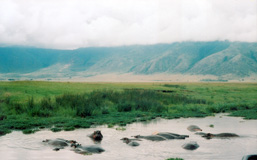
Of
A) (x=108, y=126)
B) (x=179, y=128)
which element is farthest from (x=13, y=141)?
(x=179, y=128)

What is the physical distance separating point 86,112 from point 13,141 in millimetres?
10528

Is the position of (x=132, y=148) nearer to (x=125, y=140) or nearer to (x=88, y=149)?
(x=125, y=140)

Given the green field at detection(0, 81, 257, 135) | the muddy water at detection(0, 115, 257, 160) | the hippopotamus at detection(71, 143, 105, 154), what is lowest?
the muddy water at detection(0, 115, 257, 160)

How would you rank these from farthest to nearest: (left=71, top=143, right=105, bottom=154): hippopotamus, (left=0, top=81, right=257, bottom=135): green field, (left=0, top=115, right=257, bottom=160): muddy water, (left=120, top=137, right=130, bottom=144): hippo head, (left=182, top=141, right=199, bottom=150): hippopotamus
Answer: (left=0, top=81, right=257, bottom=135): green field → (left=120, top=137, right=130, bottom=144): hippo head → (left=182, top=141, right=199, bottom=150): hippopotamus → (left=71, top=143, right=105, bottom=154): hippopotamus → (left=0, top=115, right=257, bottom=160): muddy water

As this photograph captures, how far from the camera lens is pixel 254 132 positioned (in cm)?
2142

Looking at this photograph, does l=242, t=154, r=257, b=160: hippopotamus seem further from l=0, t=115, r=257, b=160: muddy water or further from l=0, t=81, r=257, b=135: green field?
l=0, t=81, r=257, b=135: green field

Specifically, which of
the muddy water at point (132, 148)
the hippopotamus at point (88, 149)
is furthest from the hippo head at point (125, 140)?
the hippopotamus at point (88, 149)

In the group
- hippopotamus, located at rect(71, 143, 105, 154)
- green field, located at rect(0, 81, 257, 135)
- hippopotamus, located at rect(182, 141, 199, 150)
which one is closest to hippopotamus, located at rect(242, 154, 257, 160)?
hippopotamus, located at rect(182, 141, 199, 150)

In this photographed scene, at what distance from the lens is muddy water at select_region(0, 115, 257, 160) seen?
14.7 meters

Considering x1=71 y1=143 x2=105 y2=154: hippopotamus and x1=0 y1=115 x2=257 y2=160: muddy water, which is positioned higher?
x1=71 y1=143 x2=105 y2=154: hippopotamus

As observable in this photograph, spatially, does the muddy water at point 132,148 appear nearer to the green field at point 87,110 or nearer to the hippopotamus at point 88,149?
the hippopotamus at point 88,149

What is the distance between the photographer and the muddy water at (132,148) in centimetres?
1474

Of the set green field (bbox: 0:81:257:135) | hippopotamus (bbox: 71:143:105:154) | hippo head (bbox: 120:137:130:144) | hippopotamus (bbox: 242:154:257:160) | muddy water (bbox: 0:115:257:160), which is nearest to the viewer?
hippopotamus (bbox: 242:154:257:160)

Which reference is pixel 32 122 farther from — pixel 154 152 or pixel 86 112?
pixel 154 152
